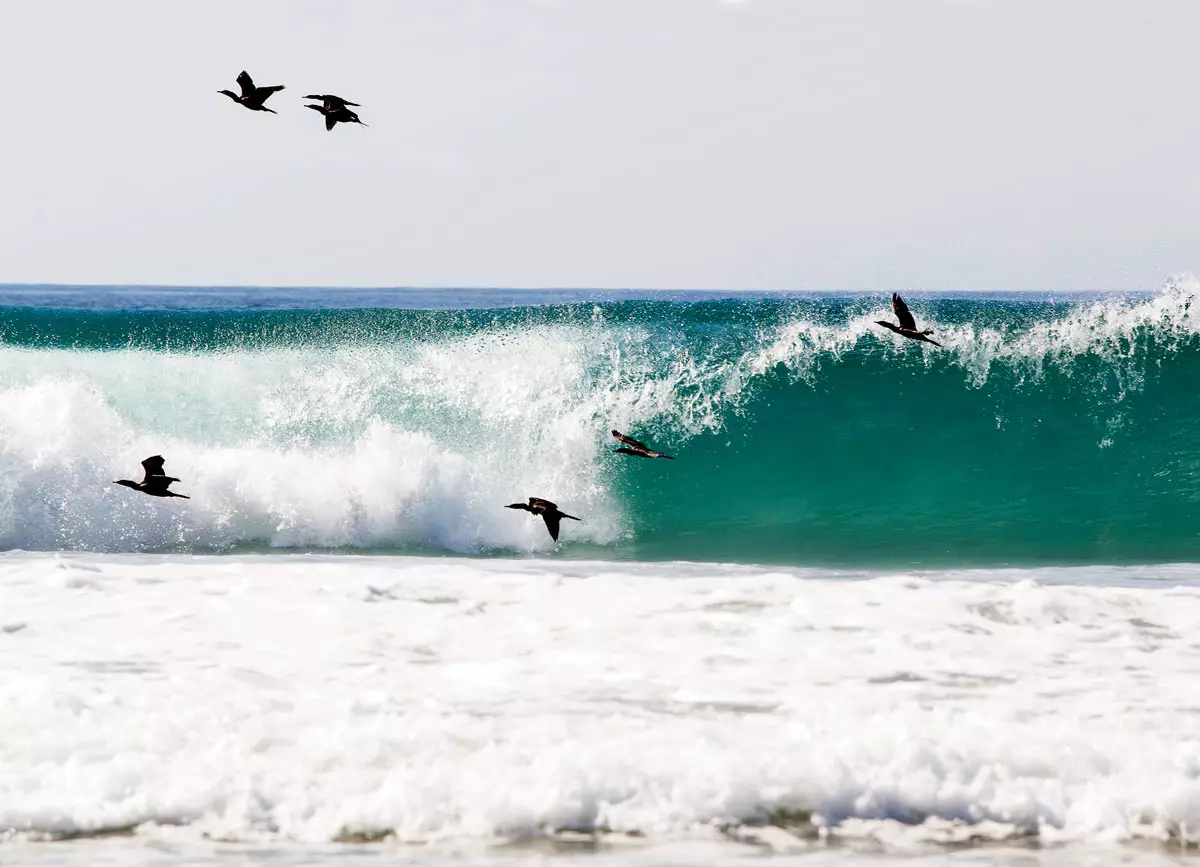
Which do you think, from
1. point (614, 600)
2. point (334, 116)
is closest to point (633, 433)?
point (614, 600)

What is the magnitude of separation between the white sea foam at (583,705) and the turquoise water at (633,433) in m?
4.20

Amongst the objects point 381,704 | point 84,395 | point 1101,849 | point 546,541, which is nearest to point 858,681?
point 1101,849

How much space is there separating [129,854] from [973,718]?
377 cm

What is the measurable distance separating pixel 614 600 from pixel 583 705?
2.07 m

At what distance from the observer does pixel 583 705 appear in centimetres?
631

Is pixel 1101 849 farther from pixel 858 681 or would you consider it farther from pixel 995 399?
pixel 995 399

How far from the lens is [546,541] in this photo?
43.5 feet

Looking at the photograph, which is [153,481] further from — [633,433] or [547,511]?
[633,433]

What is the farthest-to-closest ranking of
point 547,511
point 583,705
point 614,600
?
point 614,600 → point 547,511 → point 583,705

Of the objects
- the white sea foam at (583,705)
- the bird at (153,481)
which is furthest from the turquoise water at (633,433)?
the bird at (153,481)

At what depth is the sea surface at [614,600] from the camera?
5.33 m

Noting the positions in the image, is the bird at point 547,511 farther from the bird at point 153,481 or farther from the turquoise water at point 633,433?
the turquoise water at point 633,433

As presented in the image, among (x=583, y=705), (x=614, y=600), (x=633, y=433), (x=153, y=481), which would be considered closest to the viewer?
(x=583, y=705)

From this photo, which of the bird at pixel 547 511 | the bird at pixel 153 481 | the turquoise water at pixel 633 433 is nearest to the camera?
the bird at pixel 547 511
